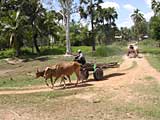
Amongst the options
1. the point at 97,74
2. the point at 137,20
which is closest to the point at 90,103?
the point at 97,74

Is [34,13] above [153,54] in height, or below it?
above

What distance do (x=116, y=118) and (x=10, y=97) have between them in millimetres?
5945

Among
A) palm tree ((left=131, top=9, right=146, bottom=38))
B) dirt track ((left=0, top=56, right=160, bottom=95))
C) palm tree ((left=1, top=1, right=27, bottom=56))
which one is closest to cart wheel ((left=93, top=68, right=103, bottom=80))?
dirt track ((left=0, top=56, right=160, bottom=95))

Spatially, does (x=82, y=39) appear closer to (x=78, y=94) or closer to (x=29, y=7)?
(x=29, y=7)

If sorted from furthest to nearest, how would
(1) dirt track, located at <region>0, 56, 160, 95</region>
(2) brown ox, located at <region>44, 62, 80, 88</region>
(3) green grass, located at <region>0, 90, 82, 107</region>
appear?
1. (1) dirt track, located at <region>0, 56, 160, 95</region>
2. (2) brown ox, located at <region>44, 62, 80, 88</region>
3. (3) green grass, located at <region>0, 90, 82, 107</region>

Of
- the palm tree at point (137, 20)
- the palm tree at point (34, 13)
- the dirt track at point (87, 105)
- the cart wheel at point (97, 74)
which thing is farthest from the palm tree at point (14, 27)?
the palm tree at point (137, 20)

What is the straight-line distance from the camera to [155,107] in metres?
13.9

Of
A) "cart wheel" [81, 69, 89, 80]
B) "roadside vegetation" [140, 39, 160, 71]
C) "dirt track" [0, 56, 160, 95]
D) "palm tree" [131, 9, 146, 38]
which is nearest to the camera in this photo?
"dirt track" [0, 56, 160, 95]

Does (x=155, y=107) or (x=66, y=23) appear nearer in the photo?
(x=155, y=107)

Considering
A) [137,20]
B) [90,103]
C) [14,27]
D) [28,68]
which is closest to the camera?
[90,103]

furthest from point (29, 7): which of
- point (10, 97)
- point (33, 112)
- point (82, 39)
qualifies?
point (33, 112)

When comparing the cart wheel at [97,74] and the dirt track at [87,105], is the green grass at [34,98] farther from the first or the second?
the cart wheel at [97,74]

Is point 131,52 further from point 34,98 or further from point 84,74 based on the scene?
point 34,98

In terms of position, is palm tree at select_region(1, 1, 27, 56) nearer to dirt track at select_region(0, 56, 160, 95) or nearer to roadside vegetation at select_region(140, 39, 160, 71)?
roadside vegetation at select_region(140, 39, 160, 71)
